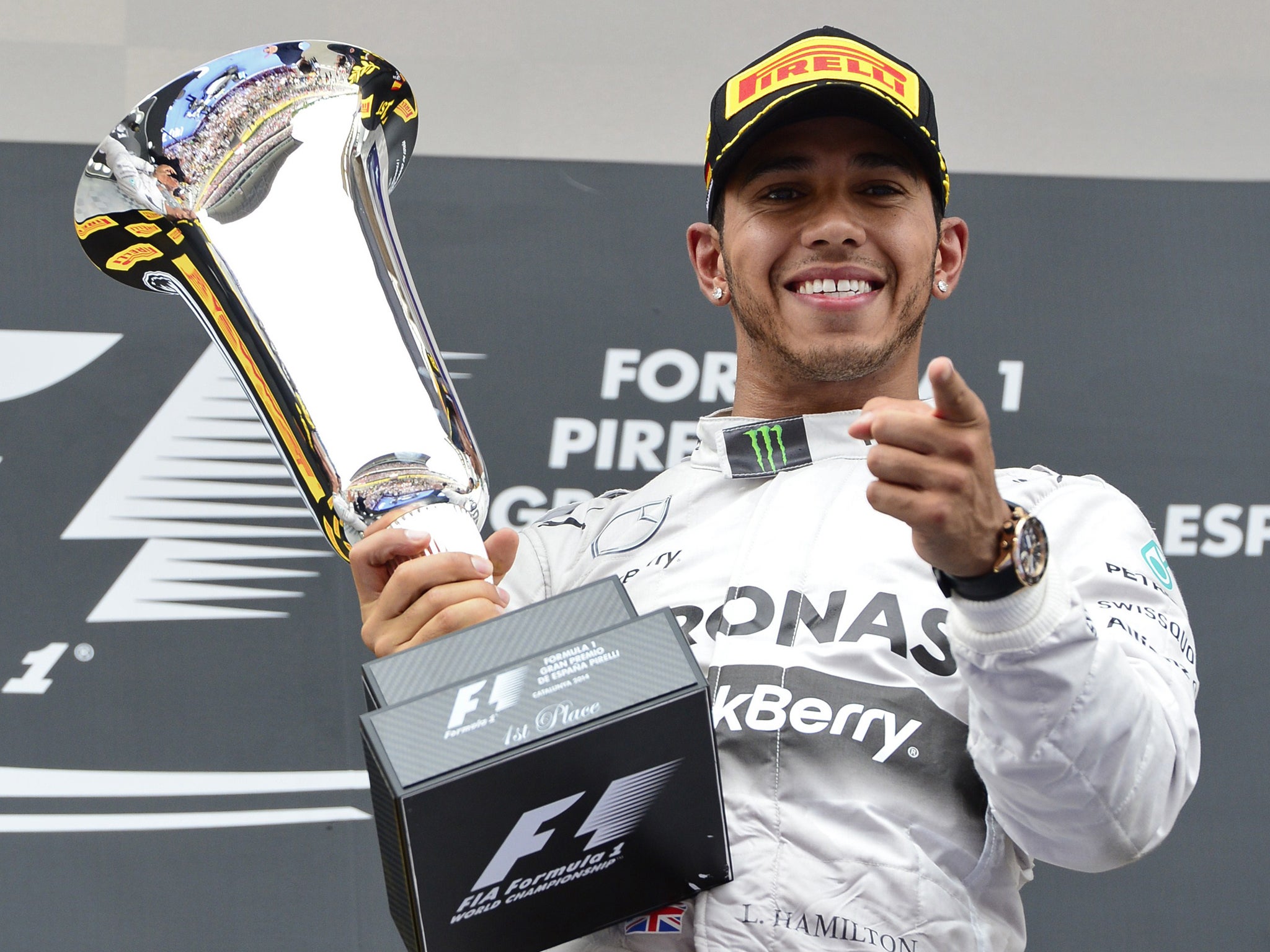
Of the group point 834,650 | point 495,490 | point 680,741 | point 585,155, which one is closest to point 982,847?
point 834,650

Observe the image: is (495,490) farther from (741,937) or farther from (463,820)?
(463,820)

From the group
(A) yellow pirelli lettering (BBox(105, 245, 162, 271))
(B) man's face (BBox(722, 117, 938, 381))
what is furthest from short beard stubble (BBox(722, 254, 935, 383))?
(A) yellow pirelli lettering (BBox(105, 245, 162, 271))

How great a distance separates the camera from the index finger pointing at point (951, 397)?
2.02 ft

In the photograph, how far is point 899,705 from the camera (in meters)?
0.95

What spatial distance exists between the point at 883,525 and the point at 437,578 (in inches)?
16.6

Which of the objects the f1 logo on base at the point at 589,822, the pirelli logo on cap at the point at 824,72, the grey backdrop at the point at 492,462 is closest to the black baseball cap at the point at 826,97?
the pirelli logo on cap at the point at 824,72

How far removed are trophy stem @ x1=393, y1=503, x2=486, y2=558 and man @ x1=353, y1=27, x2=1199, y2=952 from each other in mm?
19

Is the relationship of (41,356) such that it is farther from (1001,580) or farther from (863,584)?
(1001,580)

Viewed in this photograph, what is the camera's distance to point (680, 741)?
0.73 m

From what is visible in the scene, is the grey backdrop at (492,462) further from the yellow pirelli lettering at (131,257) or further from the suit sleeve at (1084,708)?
the suit sleeve at (1084,708)

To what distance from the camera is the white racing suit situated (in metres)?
0.74

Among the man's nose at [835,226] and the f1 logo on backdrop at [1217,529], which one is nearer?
the man's nose at [835,226]

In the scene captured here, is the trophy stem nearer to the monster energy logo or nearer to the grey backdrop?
the monster energy logo

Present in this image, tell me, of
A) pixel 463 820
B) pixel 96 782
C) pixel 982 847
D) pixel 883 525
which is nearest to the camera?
pixel 463 820
